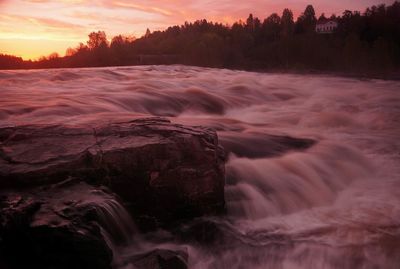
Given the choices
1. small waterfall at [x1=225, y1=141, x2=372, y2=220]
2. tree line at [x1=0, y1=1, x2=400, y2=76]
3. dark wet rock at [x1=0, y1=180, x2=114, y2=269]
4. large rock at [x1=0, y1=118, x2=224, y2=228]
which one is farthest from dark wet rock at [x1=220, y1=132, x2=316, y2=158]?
tree line at [x1=0, y1=1, x2=400, y2=76]

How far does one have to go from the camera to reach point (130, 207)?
4809 millimetres

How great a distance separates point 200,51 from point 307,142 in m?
60.1

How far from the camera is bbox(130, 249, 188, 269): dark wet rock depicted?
3.88 m

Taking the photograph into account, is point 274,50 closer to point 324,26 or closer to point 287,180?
point 324,26

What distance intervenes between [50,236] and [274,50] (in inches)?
2559

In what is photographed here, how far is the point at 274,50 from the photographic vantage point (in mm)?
65750

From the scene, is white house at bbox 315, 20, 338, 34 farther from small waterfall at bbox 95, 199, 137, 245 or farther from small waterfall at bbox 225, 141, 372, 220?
small waterfall at bbox 95, 199, 137, 245

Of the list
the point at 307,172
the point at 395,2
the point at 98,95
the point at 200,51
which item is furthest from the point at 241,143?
the point at 395,2

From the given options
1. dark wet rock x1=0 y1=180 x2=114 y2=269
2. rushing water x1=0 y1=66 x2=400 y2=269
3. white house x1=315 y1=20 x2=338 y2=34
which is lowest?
rushing water x1=0 y1=66 x2=400 y2=269

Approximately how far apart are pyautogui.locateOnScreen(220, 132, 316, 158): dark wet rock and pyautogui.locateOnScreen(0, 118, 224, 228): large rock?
2376 mm

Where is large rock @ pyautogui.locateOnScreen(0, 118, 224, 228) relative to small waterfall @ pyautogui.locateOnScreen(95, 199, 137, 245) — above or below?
above

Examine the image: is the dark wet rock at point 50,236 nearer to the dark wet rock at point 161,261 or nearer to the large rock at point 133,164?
the dark wet rock at point 161,261

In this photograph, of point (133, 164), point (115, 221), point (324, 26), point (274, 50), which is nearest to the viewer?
point (115, 221)

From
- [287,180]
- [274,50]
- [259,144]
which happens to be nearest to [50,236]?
[287,180]
